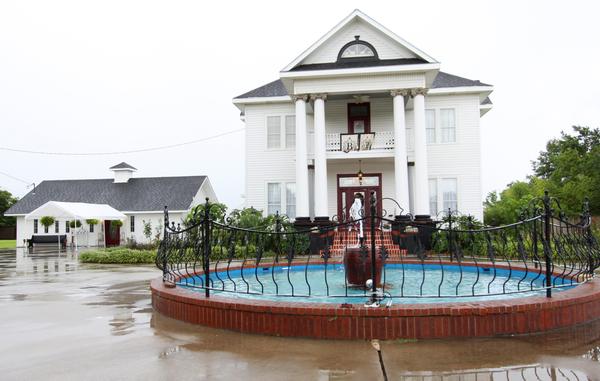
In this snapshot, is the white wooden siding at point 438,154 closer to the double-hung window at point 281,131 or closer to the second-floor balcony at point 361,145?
the double-hung window at point 281,131

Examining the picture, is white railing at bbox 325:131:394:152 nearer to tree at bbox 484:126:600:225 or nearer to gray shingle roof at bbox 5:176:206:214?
tree at bbox 484:126:600:225

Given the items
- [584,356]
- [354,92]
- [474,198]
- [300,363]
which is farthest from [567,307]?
[474,198]

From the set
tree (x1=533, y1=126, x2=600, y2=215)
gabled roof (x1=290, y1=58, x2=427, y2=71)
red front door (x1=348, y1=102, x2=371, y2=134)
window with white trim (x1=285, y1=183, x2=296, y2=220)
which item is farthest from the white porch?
tree (x1=533, y1=126, x2=600, y2=215)

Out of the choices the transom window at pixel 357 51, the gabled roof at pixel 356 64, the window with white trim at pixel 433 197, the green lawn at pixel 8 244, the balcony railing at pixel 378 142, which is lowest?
the green lawn at pixel 8 244

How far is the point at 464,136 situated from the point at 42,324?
2117 cm

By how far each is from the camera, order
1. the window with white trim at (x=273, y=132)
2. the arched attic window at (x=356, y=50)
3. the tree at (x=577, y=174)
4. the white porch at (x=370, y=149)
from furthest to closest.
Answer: the tree at (x=577, y=174), the window with white trim at (x=273, y=132), the arched attic window at (x=356, y=50), the white porch at (x=370, y=149)

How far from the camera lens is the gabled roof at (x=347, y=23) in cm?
2039

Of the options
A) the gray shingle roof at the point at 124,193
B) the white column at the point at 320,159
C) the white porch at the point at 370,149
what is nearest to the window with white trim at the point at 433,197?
the white porch at the point at 370,149

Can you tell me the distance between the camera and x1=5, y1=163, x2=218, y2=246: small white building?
37188 mm

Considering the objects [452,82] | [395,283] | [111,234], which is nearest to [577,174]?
[452,82]

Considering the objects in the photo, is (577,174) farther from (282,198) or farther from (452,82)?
(282,198)

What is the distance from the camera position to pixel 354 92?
68.7 feet

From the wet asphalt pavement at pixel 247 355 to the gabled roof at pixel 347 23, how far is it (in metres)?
16.1

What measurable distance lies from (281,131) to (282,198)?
3522 mm
